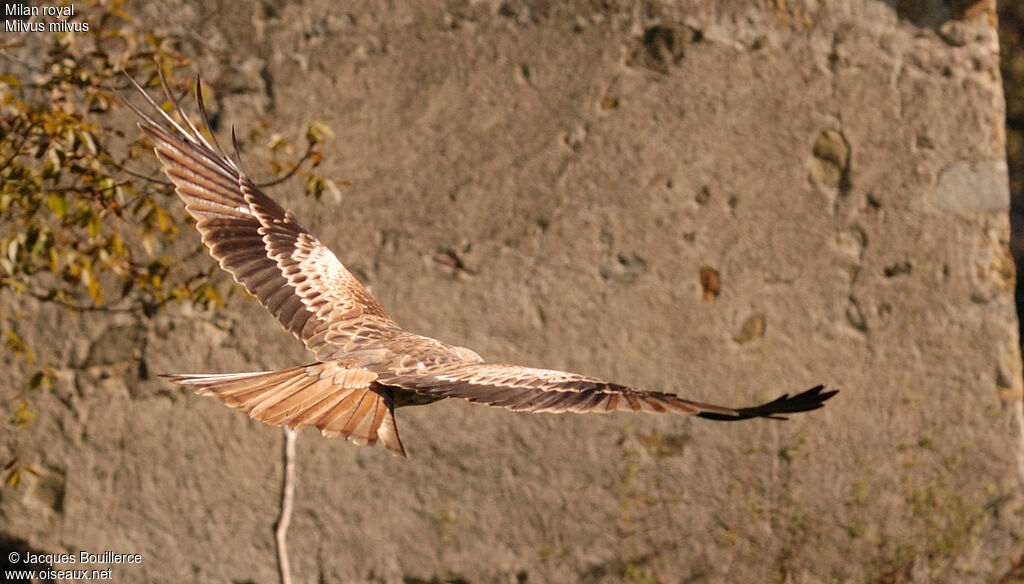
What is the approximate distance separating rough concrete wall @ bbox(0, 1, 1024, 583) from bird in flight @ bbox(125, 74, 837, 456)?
944 mm

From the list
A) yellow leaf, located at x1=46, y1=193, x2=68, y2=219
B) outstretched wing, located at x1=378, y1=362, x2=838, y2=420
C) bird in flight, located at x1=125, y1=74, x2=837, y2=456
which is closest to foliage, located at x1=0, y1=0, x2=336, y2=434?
yellow leaf, located at x1=46, y1=193, x2=68, y2=219

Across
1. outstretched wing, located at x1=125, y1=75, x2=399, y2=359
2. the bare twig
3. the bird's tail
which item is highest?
outstretched wing, located at x1=125, y1=75, x2=399, y2=359

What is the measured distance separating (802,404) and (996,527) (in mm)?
3038

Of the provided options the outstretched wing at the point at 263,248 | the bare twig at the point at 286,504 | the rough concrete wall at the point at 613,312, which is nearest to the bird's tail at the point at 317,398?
the outstretched wing at the point at 263,248

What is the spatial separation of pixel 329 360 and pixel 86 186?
1655 mm

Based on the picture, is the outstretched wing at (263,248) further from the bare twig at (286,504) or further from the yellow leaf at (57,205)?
the bare twig at (286,504)

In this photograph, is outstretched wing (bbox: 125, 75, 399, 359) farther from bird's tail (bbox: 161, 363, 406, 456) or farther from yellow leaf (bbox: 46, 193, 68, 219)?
yellow leaf (bbox: 46, 193, 68, 219)

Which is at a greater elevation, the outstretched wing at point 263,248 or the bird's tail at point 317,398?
the outstretched wing at point 263,248

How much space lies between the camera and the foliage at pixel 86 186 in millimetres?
4305

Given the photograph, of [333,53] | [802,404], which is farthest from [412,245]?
[802,404]

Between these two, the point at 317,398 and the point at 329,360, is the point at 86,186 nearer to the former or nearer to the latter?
the point at 329,360

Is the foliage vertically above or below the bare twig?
above

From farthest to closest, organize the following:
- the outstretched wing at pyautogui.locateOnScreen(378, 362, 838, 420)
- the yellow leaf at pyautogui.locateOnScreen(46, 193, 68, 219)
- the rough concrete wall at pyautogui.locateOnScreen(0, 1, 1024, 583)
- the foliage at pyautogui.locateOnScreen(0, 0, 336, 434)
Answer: the rough concrete wall at pyautogui.locateOnScreen(0, 1, 1024, 583), the foliage at pyautogui.locateOnScreen(0, 0, 336, 434), the yellow leaf at pyautogui.locateOnScreen(46, 193, 68, 219), the outstretched wing at pyautogui.locateOnScreen(378, 362, 838, 420)

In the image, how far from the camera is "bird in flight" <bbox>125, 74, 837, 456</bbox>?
113 inches
